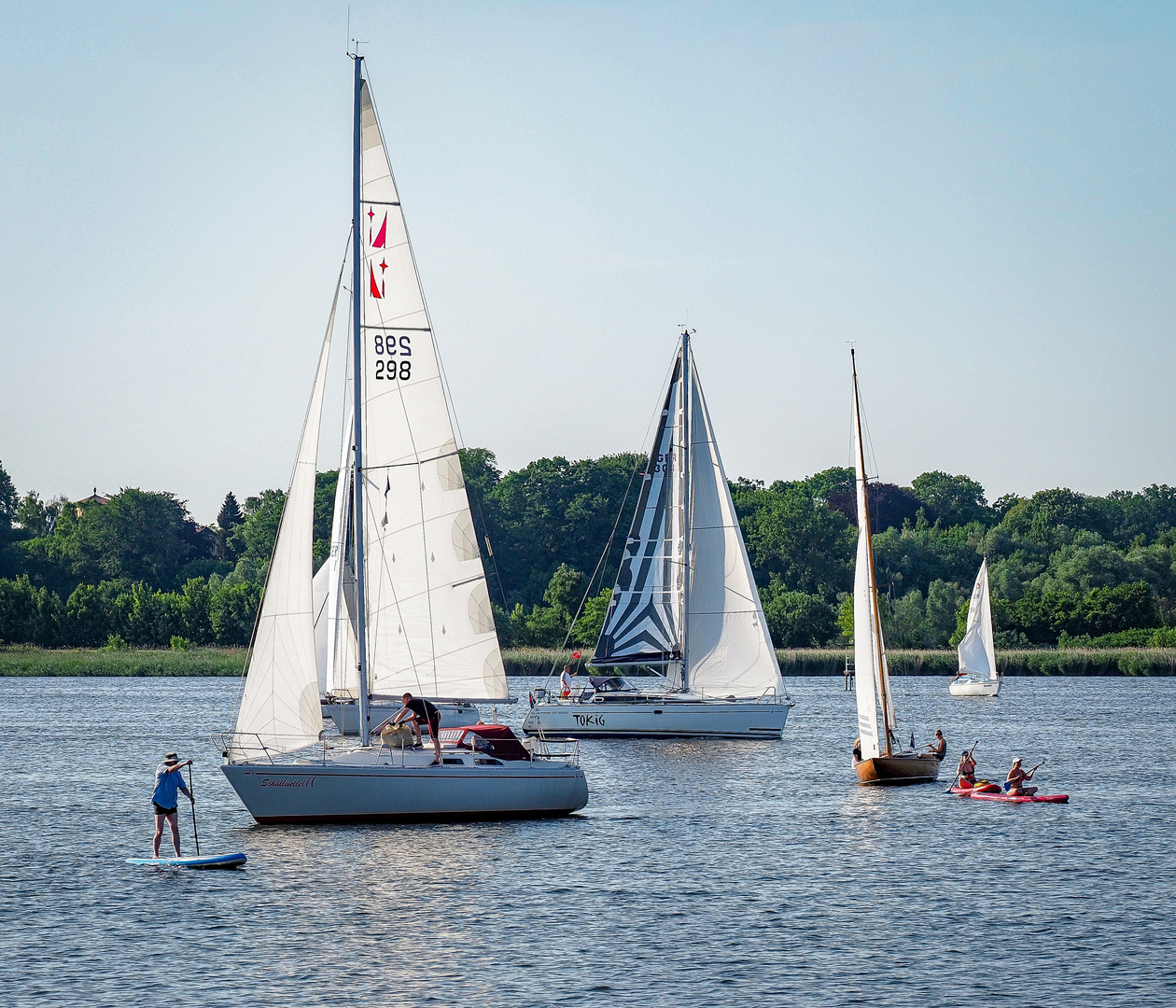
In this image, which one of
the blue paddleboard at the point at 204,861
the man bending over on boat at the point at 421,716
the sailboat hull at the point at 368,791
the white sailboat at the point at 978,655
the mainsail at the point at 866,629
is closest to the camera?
the blue paddleboard at the point at 204,861

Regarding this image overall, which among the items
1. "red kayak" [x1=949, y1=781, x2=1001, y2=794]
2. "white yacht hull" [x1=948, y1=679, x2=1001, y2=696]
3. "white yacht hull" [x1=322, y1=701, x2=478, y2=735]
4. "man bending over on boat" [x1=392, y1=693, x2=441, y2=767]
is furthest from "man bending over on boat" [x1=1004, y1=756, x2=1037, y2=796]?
"white yacht hull" [x1=948, y1=679, x2=1001, y2=696]

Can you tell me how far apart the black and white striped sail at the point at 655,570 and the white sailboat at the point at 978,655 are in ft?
130

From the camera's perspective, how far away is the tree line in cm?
12225

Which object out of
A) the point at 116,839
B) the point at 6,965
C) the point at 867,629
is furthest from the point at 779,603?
the point at 6,965

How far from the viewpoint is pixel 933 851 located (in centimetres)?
3306

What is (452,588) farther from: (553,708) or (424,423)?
(553,708)

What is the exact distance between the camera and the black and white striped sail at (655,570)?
183ft

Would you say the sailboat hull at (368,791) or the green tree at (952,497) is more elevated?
the green tree at (952,497)

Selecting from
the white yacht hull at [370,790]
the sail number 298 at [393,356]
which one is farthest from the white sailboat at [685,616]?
the sail number 298 at [393,356]

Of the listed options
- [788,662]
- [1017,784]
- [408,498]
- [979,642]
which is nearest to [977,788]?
[1017,784]

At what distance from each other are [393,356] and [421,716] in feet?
25.1

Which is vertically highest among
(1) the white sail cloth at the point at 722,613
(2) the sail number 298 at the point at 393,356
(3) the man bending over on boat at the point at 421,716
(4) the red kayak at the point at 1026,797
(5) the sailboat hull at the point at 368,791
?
(2) the sail number 298 at the point at 393,356

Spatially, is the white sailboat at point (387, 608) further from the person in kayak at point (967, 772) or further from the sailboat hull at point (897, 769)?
the person in kayak at point (967, 772)

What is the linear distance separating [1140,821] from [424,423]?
19.6 metres
